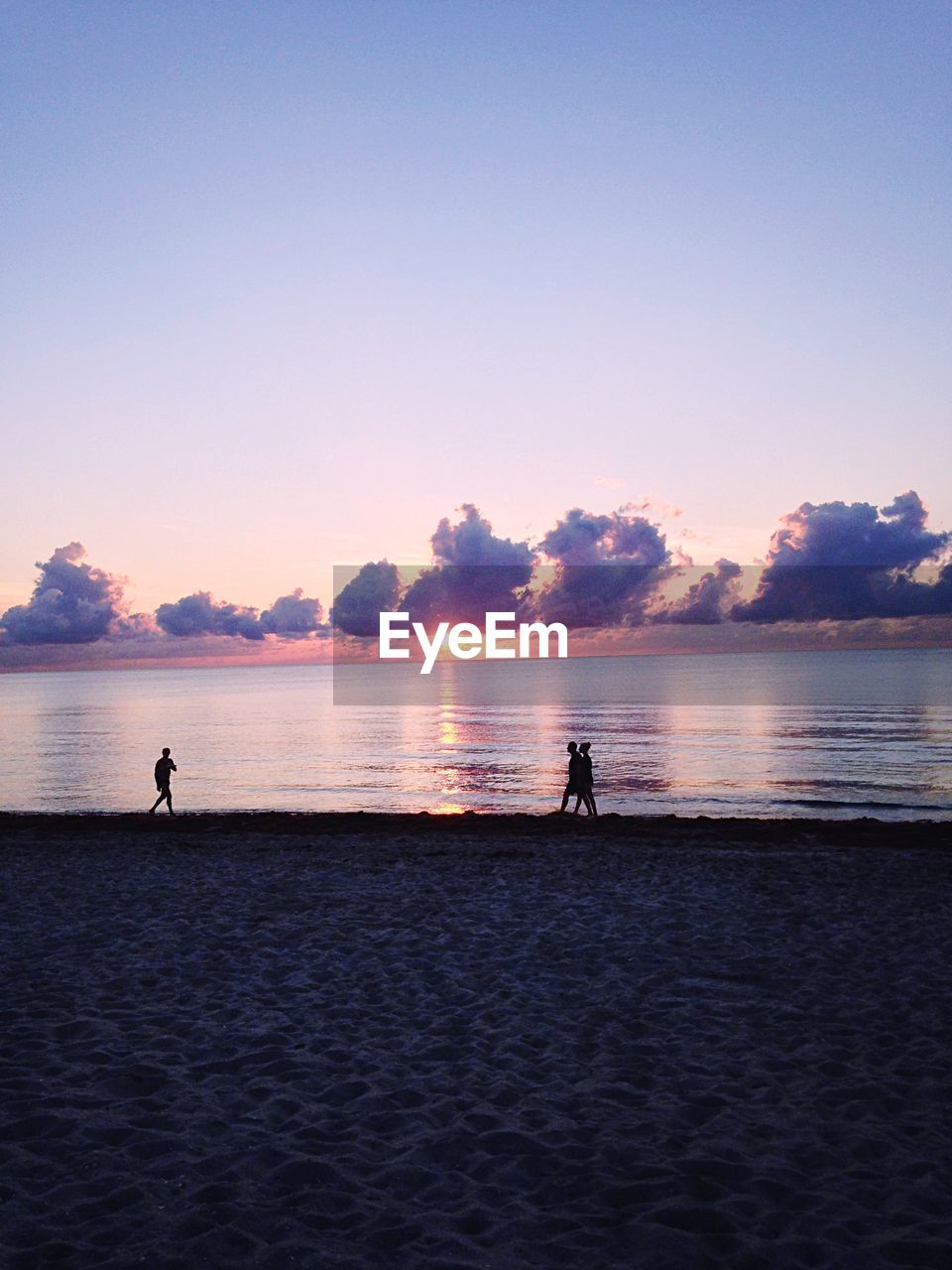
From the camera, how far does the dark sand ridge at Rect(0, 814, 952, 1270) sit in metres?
5.44

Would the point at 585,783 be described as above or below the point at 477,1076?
below

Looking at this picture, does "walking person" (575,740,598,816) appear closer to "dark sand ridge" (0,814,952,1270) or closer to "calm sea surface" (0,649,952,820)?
"calm sea surface" (0,649,952,820)

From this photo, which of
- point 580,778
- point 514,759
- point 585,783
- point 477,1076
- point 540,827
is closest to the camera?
point 477,1076

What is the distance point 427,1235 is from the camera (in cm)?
536

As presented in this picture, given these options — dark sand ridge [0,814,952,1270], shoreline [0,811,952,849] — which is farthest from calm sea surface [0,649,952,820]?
Answer: dark sand ridge [0,814,952,1270]

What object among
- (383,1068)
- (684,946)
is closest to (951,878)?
(684,946)

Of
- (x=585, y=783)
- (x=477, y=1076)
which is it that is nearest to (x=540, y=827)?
(x=585, y=783)

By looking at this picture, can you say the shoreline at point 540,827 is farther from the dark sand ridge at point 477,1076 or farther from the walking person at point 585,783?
the dark sand ridge at point 477,1076

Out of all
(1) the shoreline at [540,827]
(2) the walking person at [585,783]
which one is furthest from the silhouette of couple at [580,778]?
(1) the shoreline at [540,827]

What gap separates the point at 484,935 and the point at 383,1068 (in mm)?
4462

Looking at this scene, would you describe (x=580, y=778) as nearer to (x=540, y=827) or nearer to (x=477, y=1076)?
(x=540, y=827)

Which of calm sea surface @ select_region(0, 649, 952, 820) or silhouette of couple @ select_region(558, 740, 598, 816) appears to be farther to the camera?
calm sea surface @ select_region(0, 649, 952, 820)

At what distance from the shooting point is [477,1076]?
7.71 meters

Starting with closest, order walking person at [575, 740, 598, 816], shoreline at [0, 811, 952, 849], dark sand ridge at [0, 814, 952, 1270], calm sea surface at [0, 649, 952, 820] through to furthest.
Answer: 1. dark sand ridge at [0, 814, 952, 1270]
2. shoreline at [0, 811, 952, 849]
3. walking person at [575, 740, 598, 816]
4. calm sea surface at [0, 649, 952, 820]
